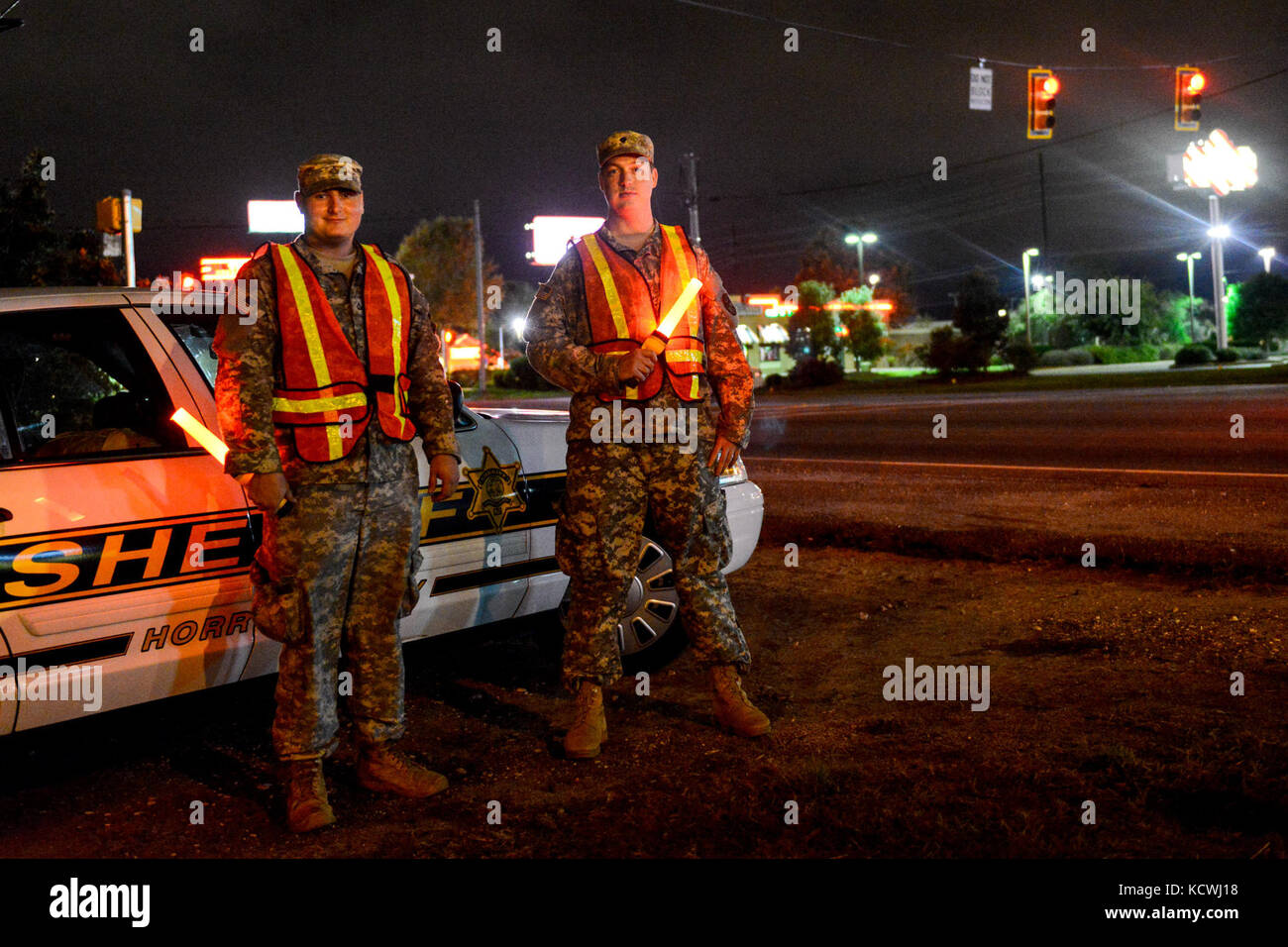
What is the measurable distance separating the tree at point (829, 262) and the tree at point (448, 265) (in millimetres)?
23689

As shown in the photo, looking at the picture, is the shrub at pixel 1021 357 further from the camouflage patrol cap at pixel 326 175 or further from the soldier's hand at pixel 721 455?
the camouflage patrol cap at pixel 326 175

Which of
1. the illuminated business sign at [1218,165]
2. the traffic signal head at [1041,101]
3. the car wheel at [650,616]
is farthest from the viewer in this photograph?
the illuminated business sign at [1218,165]

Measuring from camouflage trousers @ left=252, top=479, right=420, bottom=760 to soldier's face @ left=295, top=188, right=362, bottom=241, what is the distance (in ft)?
2.58

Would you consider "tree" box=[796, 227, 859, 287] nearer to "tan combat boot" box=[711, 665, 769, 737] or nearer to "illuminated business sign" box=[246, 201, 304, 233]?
"illuminated business sign" box=[246, 201, 304, 233]

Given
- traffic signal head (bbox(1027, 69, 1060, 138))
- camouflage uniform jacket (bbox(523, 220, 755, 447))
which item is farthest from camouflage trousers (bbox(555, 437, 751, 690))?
traffic signal head (bbox(1027, 69, 1060, 138))

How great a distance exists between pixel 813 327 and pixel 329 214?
52.2 meters

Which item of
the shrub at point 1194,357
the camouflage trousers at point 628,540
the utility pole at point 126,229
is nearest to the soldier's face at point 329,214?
the camouflage trousers at point 628,540

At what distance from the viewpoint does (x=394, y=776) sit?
3.60 m

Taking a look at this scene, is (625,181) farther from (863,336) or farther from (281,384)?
(863,336)

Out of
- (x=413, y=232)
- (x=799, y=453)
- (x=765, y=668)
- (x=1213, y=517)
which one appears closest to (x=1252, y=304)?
(x=413, y=232)

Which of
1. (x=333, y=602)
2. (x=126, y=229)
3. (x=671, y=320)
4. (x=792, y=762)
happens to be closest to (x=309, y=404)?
(x=333, y=602)

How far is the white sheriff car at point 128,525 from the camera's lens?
3.33 meters
